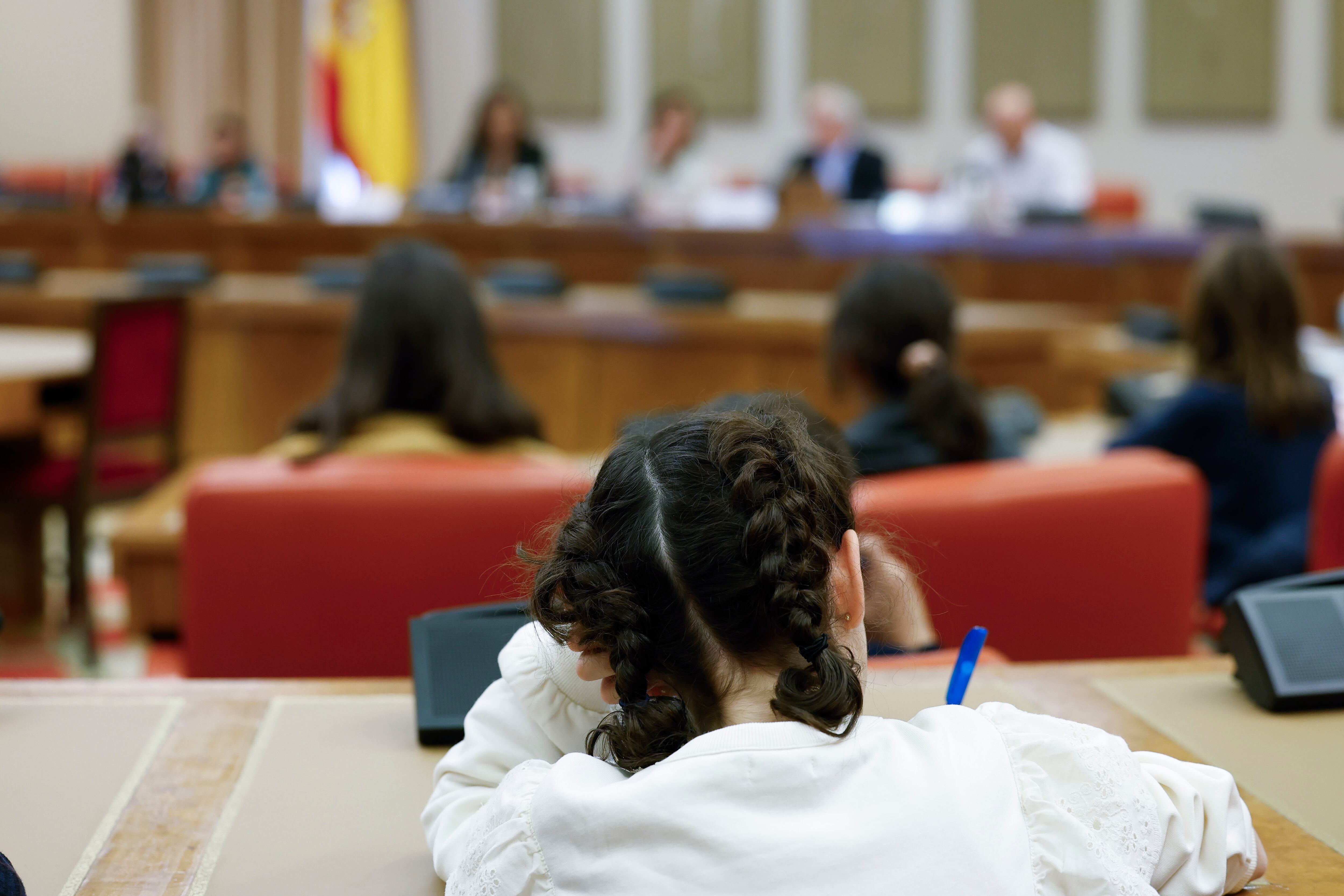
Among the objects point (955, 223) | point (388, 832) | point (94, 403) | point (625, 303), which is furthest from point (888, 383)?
point (955, 223)

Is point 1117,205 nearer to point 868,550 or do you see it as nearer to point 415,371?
point 415,371

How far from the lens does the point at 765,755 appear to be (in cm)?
77

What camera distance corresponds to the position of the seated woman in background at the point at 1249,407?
263 cm

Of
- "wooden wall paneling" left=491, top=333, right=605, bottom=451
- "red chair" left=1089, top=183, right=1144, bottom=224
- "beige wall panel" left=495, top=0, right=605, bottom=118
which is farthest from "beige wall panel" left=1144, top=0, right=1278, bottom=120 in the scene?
"wooden wall paneling" left=491, top=333, right=605, bottom=451

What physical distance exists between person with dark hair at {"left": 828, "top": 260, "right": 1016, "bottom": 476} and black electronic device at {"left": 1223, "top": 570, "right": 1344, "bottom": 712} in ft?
2.46

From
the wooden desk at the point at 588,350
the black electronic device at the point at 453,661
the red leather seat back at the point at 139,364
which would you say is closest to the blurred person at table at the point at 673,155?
the wooden desk at the point at 588,350

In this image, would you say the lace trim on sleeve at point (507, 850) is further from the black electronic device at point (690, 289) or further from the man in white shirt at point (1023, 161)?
the man in white shirt at point (1023, 161)

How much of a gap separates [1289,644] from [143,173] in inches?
269

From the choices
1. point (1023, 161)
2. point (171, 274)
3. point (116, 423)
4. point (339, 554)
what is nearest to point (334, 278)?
point (171, 274)

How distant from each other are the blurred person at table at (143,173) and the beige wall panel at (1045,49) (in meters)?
4.83

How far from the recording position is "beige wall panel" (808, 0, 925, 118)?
8.64m

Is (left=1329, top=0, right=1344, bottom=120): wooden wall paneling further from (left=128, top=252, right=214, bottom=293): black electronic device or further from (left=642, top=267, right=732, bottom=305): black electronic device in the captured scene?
(left=128, top=252, right=214, bottom=293): black electronic device

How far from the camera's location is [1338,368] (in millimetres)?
3373

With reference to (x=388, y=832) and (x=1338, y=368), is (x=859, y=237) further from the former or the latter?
(x=388, y=832)
